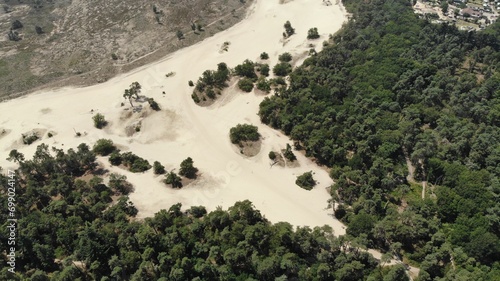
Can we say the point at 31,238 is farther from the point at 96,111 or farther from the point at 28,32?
the point at 28,32

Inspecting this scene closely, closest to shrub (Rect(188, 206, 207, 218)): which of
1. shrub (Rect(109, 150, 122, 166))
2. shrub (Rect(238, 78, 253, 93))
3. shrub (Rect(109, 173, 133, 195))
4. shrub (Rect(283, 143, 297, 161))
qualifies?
shrub (Rect(109, 173, 133, 195))

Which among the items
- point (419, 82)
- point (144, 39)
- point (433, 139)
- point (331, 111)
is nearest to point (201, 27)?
point (144, 39)

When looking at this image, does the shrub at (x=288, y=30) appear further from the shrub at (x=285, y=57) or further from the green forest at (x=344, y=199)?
the green forest at (x=344, y=199)

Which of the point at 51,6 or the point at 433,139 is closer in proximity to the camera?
the point at 433,139

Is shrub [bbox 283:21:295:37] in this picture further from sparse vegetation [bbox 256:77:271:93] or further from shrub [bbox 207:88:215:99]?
shrub [bbox 207:88:215:99]

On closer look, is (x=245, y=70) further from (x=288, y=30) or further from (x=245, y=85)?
(x=288, y=30)
